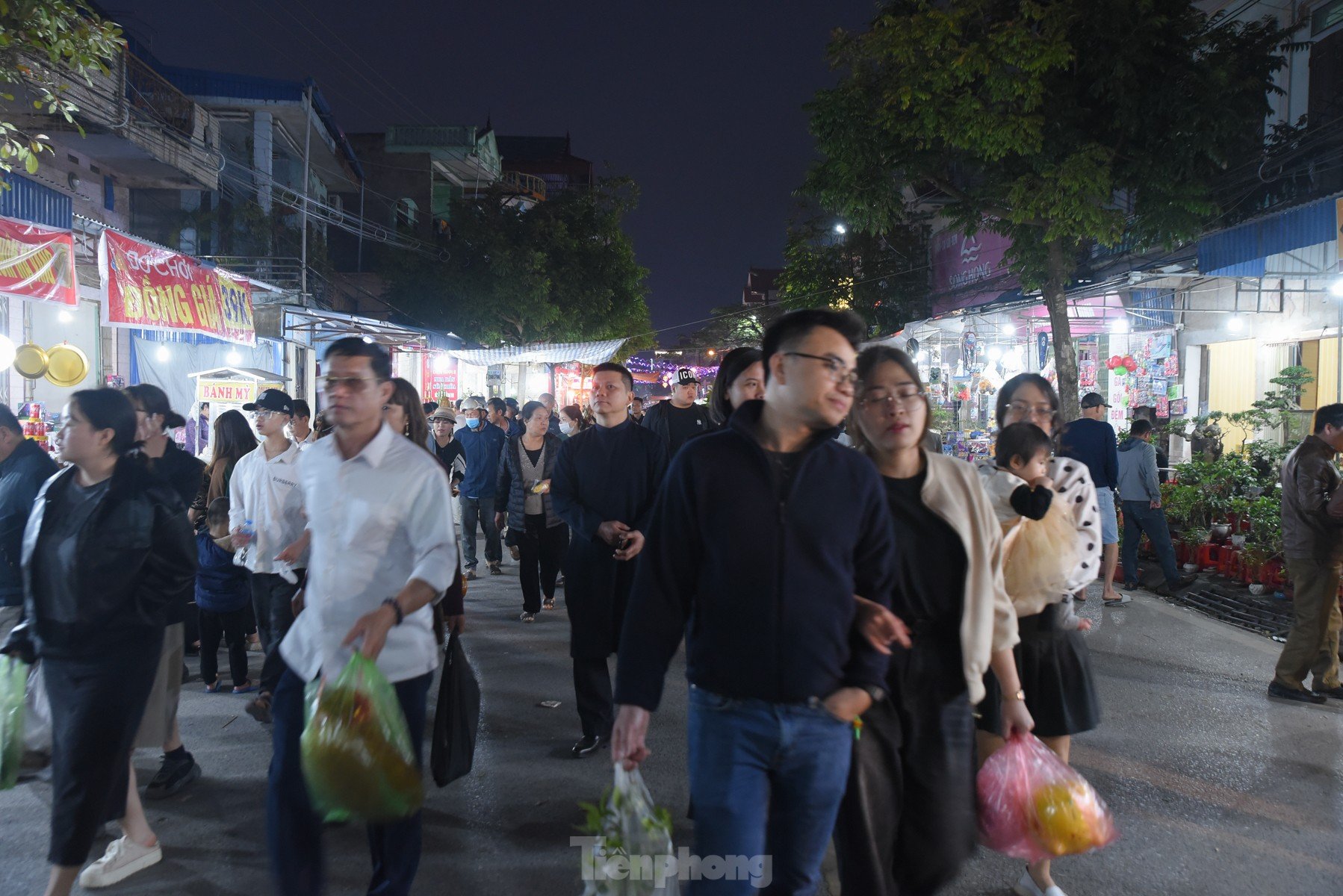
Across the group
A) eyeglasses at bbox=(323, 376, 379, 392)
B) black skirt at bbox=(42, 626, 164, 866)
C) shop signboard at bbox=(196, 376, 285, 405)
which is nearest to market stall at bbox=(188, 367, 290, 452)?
shop signboard at bbox=(196, 376, 285, 405)

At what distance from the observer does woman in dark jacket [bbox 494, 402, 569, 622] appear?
26.2 feet

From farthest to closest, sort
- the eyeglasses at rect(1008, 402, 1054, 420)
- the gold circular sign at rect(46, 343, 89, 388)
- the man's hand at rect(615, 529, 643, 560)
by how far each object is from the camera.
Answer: the gold circular sign at rect(46, 343, 89, 388)
the man's hand at rect(615, 529, 643, 560)
the eyeglasses at rect(1008, 402, 1054, 420)

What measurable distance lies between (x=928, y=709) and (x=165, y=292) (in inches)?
402

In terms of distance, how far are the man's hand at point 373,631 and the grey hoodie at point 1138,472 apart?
8.70 metres

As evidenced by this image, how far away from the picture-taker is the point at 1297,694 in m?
5.77

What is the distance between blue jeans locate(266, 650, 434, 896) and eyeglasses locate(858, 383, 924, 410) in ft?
5.69

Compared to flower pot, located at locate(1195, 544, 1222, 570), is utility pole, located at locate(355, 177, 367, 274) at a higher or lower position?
higher

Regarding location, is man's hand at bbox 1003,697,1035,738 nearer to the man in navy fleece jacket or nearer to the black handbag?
the man in navy fleece jacket

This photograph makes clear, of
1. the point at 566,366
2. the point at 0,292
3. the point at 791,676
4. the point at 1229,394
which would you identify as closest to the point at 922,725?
the point at 791,676

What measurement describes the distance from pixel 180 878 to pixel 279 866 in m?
1.13

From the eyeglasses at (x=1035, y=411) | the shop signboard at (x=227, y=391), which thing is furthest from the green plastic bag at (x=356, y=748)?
the shop signboard at (x=227, y=391)

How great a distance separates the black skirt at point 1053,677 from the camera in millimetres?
3207

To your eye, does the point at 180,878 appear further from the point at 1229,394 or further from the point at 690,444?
Result: the point at 1229,394

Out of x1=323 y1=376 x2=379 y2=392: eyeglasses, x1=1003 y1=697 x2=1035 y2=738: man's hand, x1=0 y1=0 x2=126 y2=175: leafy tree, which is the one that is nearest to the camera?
x1=1003 y1=697 x2=1035 y2=738: man's hand
